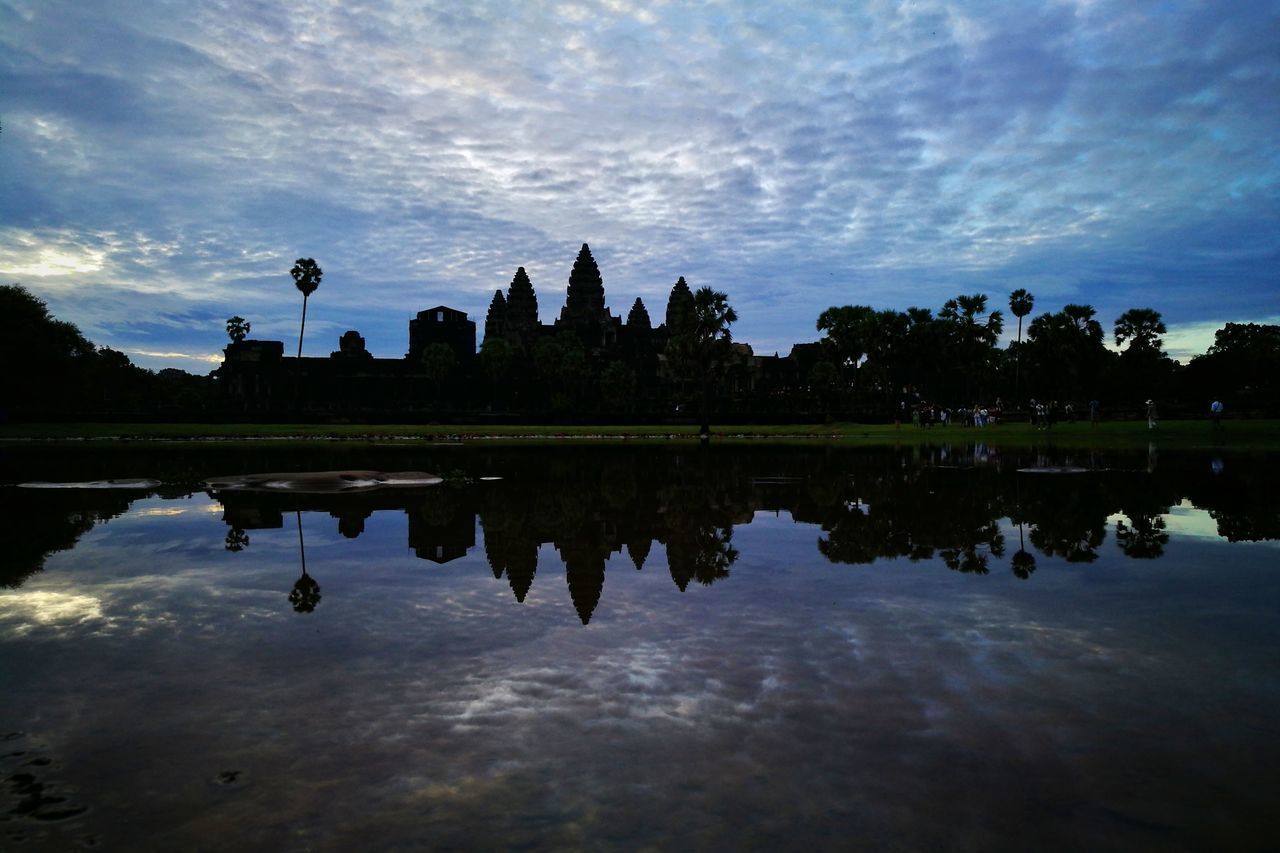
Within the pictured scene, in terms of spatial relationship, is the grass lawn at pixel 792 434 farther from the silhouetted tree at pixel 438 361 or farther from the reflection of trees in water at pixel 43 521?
the silhouetted tree at pixel 438 361

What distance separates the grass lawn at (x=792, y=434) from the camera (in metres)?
40.0

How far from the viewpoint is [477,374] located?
115m

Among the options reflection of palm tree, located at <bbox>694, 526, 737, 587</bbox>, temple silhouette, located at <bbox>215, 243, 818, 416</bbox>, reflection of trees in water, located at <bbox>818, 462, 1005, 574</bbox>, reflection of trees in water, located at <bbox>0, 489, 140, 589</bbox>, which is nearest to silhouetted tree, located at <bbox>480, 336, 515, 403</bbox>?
temple silhouette, located at <bbox>215, 243, 818, 416</bbox>

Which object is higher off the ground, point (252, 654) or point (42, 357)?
point (42, 357)

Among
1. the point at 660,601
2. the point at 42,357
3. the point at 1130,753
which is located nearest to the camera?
the point at 1130,753

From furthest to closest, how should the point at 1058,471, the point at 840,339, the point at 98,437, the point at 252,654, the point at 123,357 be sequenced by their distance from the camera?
1. the point at 123,357
2. the point at 840,339
3. the point at 98,437
4. the point at 1058,471
5. the point at 252,654

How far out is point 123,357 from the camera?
129 m

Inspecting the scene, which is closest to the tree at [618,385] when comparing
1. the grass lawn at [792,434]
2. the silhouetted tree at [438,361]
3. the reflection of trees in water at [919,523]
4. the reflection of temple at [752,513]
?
the silhouetted tree at [438,361]

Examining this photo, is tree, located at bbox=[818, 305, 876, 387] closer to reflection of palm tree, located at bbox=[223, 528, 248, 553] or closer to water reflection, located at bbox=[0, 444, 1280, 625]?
water reflection, located at bbox=[0, 444, 1280, 625]

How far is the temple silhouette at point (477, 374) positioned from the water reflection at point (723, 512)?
230ft

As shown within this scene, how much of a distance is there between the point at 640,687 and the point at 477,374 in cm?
11183

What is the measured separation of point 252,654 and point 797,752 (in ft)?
14.8

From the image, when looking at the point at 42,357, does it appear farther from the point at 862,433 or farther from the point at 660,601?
the point at 660,601

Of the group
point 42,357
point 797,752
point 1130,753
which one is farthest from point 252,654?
point 42,357
